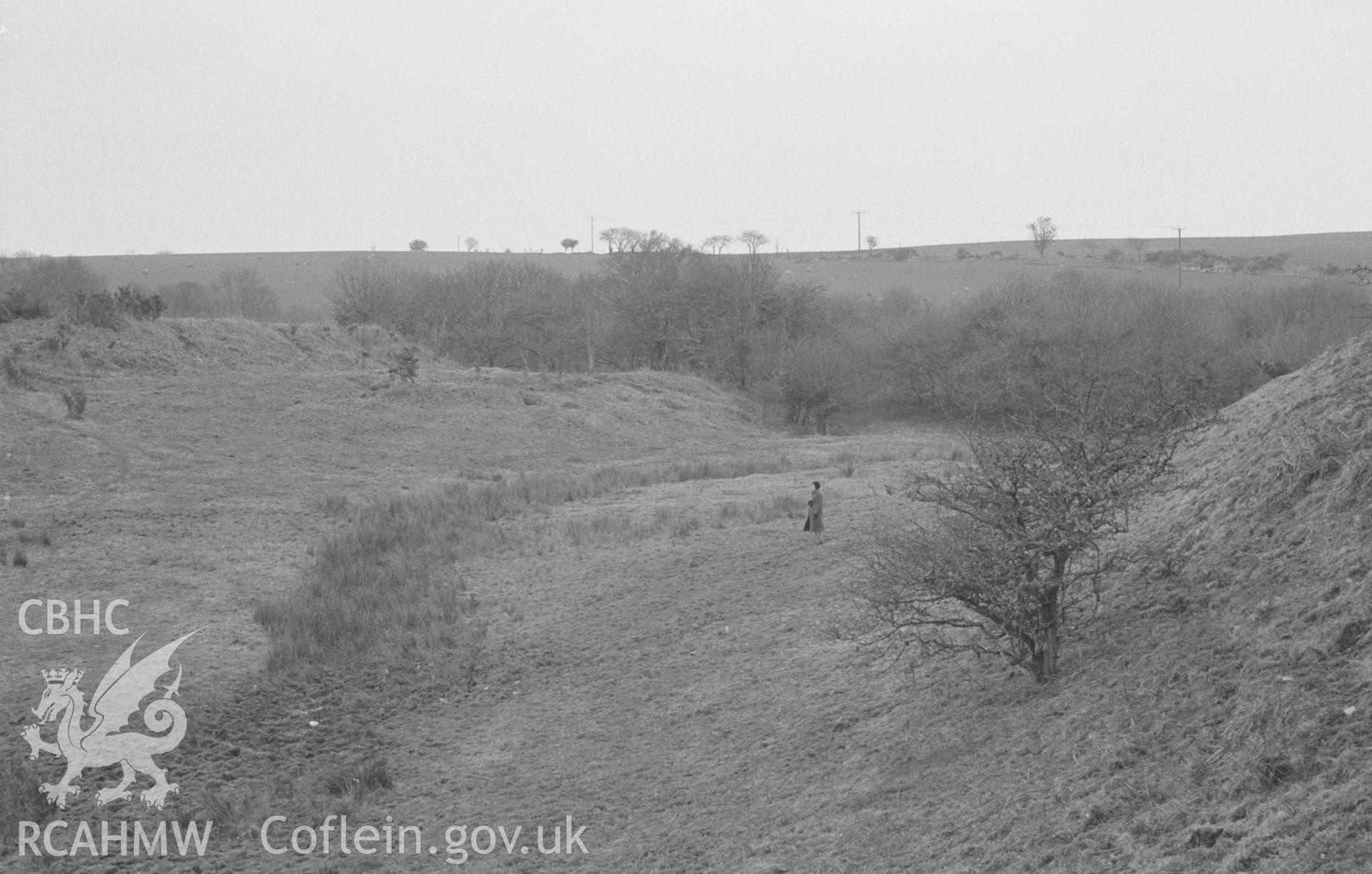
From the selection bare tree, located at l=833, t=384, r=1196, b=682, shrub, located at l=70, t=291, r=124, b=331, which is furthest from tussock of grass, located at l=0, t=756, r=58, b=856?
shrub, located at l=70, t=291, r=124, b=331

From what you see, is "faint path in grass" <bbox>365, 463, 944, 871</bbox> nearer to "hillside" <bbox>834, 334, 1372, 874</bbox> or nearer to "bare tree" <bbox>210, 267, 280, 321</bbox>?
"hillside" <bbox>834, 334, 1372, 874</bbox>

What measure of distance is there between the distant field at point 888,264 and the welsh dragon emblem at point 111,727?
213 ft

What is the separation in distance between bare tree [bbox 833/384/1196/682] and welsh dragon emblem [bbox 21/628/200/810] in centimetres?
581

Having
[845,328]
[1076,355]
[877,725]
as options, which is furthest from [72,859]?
[845,328]

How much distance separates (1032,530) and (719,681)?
372 centimetres

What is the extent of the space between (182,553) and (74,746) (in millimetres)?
7514

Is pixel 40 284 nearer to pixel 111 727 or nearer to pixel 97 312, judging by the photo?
pixel 97 312

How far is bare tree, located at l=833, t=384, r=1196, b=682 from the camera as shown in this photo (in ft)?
24.2

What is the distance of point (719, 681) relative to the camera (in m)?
10.1

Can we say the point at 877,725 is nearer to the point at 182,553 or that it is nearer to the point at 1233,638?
the point at 1233,638

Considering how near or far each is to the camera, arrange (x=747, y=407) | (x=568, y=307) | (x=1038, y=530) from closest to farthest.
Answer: (x=1038, y=530) → (x=747, y=407) → (x=568, y=307)

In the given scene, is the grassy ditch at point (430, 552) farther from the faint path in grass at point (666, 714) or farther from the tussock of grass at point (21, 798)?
the tussock of grass at point (21, 798)

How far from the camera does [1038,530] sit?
23.9ft

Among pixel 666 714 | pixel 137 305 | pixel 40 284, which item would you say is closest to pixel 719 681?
pixel 666 714
